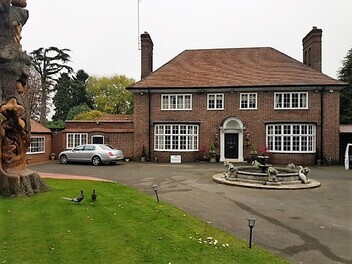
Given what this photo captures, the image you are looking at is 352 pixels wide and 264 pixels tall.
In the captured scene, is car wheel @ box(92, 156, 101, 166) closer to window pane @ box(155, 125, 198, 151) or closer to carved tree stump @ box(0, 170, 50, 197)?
window pane @ box(155, 125, 198, 151)

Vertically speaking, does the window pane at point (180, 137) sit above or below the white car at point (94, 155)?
above

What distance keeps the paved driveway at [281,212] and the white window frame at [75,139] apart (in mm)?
12824

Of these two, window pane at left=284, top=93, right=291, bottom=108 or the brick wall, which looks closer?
the brick wall

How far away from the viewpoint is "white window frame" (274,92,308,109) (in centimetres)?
2412

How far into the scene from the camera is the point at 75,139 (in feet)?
87.7

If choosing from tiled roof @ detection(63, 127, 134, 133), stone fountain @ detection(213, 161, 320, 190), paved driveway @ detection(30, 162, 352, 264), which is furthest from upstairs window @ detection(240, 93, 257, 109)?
stone fountain @ detection(213, 161, 320, 190)

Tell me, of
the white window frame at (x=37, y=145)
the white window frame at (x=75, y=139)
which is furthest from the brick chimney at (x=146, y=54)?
the white window frame at (x=37, y=145)

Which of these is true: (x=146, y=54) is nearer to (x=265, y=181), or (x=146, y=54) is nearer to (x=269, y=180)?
(x=265, y=181)

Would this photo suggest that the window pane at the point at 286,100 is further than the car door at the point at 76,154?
Yes

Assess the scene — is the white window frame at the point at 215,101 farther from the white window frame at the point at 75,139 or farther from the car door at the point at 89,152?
the white window frame at the point at 75,139

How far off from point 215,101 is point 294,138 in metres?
6.95

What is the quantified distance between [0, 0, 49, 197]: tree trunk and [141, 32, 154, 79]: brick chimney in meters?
18.1

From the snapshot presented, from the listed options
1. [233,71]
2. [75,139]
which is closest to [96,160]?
[75,139]

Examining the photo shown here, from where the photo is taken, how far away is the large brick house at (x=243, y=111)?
23750mm
